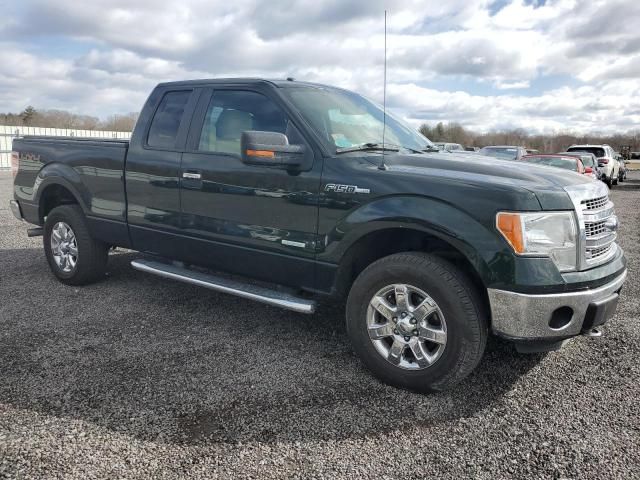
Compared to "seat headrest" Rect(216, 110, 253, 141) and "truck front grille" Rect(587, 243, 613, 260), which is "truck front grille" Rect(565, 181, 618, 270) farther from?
"seat headrest" Rect(216, 110, 253, 141)

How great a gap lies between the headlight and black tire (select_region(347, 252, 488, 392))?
16.1 inches

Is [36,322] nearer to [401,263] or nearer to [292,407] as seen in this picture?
[292,407]


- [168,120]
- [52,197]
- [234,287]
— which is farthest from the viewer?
[52,197]

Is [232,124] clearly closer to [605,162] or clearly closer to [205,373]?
[205,373]

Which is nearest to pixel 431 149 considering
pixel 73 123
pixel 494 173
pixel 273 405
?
pixel 494 173

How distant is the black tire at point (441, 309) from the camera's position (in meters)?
3.07

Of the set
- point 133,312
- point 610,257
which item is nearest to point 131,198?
point 133,312

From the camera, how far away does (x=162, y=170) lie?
4.45 m

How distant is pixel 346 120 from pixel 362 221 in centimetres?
107

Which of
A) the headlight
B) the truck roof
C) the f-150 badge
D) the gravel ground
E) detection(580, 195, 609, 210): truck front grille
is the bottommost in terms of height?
the gravel ground

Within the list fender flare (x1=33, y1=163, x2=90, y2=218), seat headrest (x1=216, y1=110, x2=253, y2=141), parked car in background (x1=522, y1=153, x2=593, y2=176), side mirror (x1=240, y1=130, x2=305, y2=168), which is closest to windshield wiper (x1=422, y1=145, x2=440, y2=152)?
side mirror (x1=240, y1=130, x2=305, y2=168)

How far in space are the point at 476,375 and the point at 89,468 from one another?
7.96ft

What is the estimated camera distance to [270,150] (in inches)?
140

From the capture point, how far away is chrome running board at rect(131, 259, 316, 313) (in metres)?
3.67
